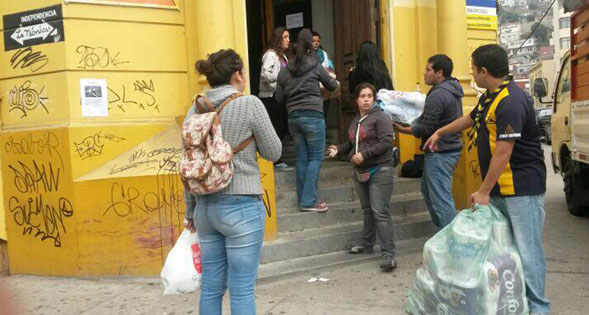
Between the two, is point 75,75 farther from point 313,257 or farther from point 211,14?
point 313,257

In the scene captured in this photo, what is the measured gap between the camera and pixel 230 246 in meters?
2.94

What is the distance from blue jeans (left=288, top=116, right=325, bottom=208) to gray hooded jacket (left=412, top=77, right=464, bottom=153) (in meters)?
1.03

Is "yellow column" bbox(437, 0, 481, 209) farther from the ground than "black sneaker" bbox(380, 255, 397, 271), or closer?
farther from the ground

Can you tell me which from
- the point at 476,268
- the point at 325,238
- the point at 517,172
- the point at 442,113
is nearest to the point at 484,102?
the point at 517,172

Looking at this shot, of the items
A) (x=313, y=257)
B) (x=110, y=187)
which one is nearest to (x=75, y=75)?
(x=110, y=187)

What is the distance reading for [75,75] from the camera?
17.2 feet

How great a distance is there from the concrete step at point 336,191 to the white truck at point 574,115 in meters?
1.89

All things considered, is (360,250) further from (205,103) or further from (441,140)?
(205,103)

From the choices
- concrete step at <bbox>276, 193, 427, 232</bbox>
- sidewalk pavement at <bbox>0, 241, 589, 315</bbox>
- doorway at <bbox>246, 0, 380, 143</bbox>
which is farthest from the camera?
doorway at <bbox>246, 0, 380, 143</bbox>

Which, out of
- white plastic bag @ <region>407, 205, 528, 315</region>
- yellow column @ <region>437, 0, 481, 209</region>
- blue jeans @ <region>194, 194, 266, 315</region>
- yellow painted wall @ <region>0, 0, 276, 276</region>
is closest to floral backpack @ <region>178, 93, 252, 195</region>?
blue jeans @ <region>194, 194, 266, 315</region>

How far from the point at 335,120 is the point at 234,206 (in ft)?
17.4

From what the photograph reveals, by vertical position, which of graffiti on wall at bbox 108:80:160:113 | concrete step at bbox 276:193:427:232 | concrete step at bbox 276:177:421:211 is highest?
graffiti on wall at bbox 108:80:160:113

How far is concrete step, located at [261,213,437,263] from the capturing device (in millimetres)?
5355

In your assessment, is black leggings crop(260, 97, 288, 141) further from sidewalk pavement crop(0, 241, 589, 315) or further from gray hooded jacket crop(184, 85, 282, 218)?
gray hooded jacket crop(184, 85, 282, 218)
